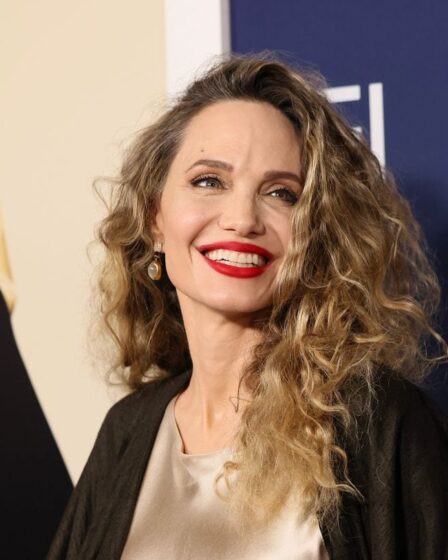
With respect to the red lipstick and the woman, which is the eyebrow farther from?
the red lipstick

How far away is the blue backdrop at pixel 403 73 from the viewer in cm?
180

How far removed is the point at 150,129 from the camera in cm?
185

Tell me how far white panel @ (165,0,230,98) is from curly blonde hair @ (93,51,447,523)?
0.12 meters

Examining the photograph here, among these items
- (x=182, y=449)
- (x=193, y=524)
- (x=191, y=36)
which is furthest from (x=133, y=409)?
(x=191, y=36)

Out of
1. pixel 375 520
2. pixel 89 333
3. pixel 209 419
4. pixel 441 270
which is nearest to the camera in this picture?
pixel 375 520

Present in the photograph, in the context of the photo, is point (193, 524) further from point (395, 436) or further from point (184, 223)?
point (184, 223)

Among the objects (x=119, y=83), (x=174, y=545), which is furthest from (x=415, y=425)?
(x=119, y=83)

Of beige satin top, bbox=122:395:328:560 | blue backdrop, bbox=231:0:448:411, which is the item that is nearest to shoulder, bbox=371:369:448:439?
beige satin top, bbox=122:395:328:560

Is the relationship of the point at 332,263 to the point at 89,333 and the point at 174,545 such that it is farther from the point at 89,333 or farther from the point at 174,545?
the point at 89,333

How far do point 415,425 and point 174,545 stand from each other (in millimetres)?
407

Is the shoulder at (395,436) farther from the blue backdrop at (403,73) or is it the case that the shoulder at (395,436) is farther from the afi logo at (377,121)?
the afi logo at (377,121)

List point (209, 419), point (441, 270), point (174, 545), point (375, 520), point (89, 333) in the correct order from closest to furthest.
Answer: point (375, 520) < point (174, 545) < point (209, 419) < point (441, 270) < point (89, 333)

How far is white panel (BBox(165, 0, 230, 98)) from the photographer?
196 centimetres

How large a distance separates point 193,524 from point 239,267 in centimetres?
40
